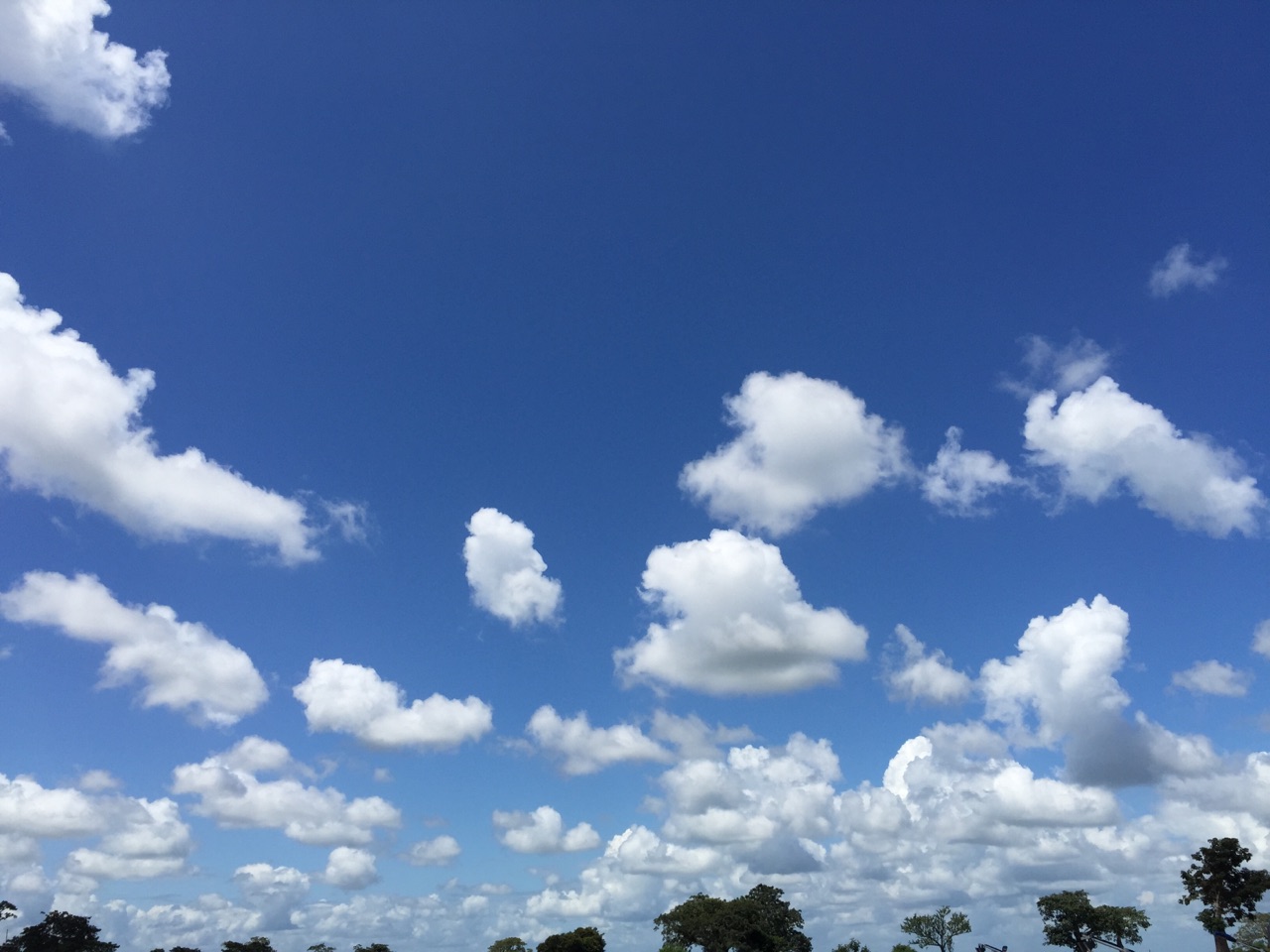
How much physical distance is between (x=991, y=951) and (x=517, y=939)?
3298 inches

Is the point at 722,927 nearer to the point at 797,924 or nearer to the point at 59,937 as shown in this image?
the point at 797,924

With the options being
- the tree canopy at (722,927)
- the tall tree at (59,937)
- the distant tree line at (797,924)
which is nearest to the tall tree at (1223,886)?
the distant tree line at (797,924)

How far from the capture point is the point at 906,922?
5827 inches

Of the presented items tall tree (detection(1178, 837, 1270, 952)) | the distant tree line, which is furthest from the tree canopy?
tall tree (detection(1178, 837, 1270, 952))

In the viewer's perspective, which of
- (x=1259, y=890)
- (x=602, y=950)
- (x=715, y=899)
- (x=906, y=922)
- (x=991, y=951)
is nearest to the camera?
(x=991, y=951)

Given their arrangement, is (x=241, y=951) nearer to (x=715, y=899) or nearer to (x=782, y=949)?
(x=715, y=899)

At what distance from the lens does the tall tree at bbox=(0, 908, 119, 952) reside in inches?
4476

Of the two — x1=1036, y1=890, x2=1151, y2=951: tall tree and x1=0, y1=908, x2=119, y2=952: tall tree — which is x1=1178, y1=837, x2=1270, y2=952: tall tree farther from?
x1=0, y1=908, x2=119, y2=952: tall tree

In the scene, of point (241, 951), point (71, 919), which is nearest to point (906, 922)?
point (241, 951)

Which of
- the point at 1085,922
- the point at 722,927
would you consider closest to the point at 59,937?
the point at 722,927

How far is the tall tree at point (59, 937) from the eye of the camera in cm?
11369

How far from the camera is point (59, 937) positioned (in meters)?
116

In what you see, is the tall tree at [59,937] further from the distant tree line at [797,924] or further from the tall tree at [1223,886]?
the tall tree at [1223,886]

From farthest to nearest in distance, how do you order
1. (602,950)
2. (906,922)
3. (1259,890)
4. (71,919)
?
(906,922), (602,950), (71,919), (1259,890)
